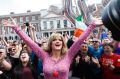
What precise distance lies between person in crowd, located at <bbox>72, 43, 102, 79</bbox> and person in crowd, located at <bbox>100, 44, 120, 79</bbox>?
0.12m

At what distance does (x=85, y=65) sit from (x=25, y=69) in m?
1.02

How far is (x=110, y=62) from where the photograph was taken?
5547 millimetres

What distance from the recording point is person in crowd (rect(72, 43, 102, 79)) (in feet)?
18.3

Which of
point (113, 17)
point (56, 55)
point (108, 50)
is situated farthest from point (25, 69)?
point (113, 17)

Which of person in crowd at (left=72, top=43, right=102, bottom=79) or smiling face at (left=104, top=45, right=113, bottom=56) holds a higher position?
smiling face at (left=104, top=45, right=113, bottom=56)

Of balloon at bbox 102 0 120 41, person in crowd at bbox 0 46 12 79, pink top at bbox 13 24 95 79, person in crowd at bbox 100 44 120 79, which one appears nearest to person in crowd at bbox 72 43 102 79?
person in crowd at bbox 100 44 120 79

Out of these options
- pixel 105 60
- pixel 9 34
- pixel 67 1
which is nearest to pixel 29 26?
pixel 105 60

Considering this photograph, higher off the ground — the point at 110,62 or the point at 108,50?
the point at 108,50

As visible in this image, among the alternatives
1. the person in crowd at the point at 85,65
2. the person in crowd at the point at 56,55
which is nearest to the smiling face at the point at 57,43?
the person in crowd at the point at 56,55

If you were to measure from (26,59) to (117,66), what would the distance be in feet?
4.96

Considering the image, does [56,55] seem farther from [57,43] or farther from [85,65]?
[85,65]

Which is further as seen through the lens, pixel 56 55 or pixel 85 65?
pixel 85 65

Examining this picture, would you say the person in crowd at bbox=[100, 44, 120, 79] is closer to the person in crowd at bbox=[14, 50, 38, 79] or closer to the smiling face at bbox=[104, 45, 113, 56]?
the smiling face at bbox=[104, 45, 113, 56]

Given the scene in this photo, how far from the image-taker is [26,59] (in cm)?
545
